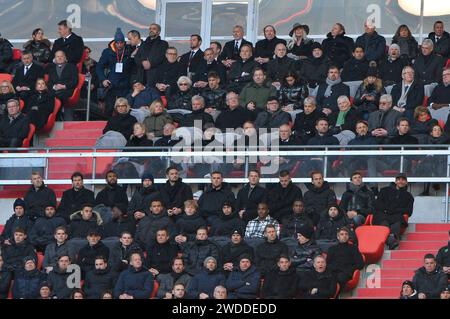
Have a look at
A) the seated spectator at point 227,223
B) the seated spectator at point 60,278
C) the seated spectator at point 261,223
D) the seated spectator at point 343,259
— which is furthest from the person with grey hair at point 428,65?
the seated spectator at point 60,278

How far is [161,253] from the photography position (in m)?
25.2

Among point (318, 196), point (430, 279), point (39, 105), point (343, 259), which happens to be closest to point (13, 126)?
point (39, 105)

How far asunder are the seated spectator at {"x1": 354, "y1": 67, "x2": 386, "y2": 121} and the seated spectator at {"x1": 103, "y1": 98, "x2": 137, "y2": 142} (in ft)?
10.3

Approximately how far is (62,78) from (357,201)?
5831mm

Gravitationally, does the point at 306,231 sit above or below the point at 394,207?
below

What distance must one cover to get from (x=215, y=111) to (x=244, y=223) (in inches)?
116

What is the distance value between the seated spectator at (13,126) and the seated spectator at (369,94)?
184 inches

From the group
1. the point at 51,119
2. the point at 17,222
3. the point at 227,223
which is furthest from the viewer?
the point at 51,119

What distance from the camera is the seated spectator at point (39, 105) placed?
1141 inches

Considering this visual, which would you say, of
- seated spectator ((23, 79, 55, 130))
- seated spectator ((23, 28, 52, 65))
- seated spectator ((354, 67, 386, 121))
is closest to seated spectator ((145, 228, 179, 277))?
seated spectator ((354, 67, 386, 121))

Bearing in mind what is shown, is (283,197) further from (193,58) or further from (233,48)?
(233,48)

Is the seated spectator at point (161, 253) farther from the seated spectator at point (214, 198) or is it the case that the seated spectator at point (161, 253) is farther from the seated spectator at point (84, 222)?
the seated spectator at point (84, 222)

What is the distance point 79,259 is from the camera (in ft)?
83.3
